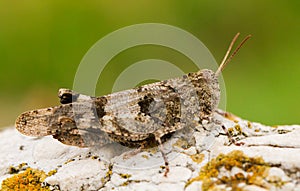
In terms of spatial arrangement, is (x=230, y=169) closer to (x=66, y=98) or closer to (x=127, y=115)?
(x=127, y=115)

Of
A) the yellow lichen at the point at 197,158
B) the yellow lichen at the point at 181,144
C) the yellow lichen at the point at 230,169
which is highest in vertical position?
the yellow lichen at the point at 181,144

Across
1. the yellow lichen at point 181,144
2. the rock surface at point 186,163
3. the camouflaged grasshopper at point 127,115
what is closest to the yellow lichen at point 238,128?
the rock surface at point 186,163

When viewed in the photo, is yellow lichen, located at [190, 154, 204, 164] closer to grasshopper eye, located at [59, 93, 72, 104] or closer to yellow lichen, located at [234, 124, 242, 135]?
yellow lichen, located at [234, 124, 242, 135]

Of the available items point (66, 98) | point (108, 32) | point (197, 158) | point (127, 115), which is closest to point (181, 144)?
point (197, 158)

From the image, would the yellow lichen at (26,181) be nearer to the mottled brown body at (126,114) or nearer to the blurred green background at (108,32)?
the mottled brown body at (126,114)

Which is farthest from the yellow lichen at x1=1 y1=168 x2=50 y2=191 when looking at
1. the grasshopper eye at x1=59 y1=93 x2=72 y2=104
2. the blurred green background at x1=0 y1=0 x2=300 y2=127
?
the blurred green background at x1=0 y1=0 x2=300 y2=127
